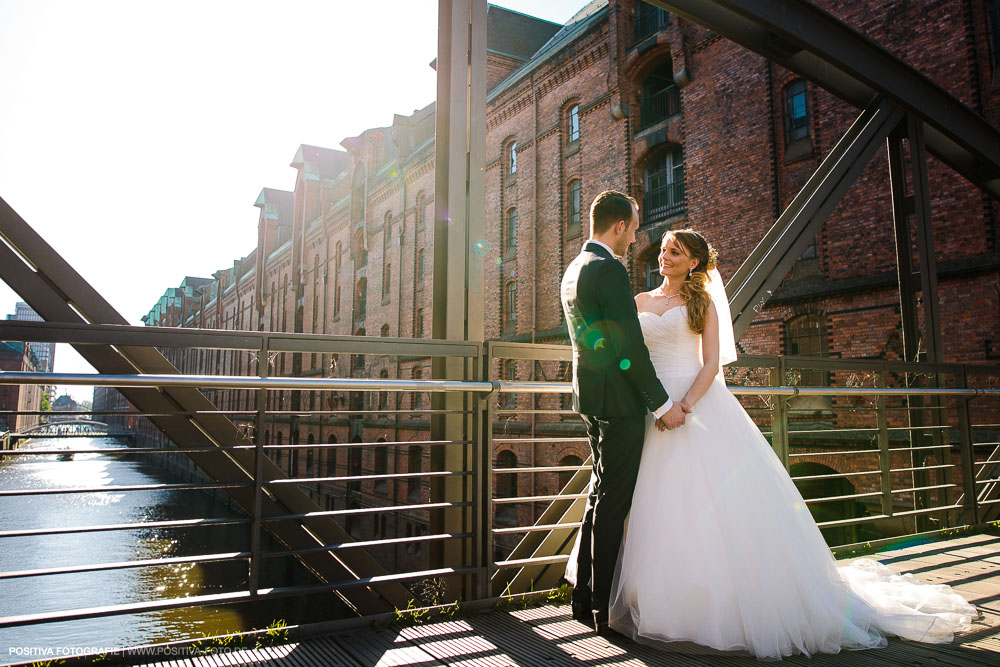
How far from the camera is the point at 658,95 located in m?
15.6

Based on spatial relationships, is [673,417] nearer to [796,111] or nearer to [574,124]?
[796,111]

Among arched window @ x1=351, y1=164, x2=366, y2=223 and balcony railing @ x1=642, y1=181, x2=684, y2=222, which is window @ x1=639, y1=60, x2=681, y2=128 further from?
arched window @ x1=351, y1=164, x2=366, y2=223

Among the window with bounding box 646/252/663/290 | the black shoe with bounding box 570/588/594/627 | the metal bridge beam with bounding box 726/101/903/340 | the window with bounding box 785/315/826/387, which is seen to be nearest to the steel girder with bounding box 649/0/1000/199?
the metal bridge beam with bounding box 726/101/903/340

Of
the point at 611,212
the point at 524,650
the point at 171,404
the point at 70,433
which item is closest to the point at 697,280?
the point at 611,212

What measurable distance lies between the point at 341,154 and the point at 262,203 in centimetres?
760

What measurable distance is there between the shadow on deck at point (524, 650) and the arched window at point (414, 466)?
17091mm

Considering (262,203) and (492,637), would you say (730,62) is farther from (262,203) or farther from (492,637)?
(262,203)

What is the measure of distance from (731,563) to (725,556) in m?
0.03

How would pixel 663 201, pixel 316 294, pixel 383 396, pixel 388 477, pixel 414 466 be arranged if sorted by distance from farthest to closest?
1. pixel 316 294
2. pixel 383 396
3. pixel 414 466
4. pixel 663 201
5. pixel 388 477

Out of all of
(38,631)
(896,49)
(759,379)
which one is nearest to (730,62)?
(896,49)

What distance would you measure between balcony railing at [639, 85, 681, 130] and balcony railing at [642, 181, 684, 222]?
5.22 feet

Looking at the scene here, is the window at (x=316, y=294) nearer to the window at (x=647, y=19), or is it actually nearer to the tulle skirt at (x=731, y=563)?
the window at (x=647, y=19)

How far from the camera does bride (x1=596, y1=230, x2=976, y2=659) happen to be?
8.19ft

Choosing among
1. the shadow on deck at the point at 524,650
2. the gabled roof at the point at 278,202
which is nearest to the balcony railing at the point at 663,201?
the shadow on deck at the point at 524,650
